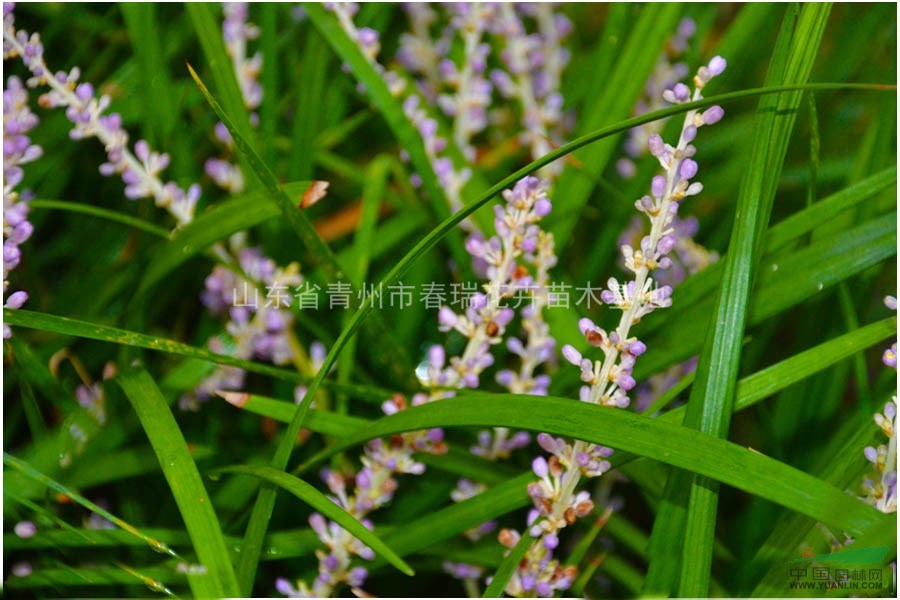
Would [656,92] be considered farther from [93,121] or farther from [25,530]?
[25,530]

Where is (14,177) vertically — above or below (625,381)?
above

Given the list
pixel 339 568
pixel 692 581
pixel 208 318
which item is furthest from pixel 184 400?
pixel 692 581

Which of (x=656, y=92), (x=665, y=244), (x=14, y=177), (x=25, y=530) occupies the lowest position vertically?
(x=25, y=530)

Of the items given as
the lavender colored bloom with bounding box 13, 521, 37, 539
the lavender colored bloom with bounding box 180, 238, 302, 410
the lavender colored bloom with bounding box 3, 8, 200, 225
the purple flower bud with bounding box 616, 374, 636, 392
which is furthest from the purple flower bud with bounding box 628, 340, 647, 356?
the lavender colored bloom with bounding box 13, 521, 37, 539

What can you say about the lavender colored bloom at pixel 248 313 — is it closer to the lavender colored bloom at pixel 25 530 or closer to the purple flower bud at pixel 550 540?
the lavender colored bloom at pixel 25 530

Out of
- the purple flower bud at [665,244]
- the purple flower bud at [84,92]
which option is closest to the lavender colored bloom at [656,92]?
the purple flower bud at [665,244]

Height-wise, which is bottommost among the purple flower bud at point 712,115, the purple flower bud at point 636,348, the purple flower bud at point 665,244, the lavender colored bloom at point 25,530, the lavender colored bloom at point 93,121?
the lavender colored bloom at point 25,530

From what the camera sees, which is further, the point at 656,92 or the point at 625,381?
the point at 656,92

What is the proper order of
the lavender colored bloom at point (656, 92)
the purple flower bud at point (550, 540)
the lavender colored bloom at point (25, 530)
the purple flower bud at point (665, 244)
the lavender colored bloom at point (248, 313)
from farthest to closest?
the lavender colored bloom at point (656, 92) → the lavender colored bloom at point (248, 313) → the lavender colored bloom at point (25, 530) → the purple flower bud at point (550, 540) → the purple flower bud at point (665, 244)

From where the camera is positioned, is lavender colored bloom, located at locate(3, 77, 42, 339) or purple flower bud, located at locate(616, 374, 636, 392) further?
lavender colored bloom, located at locate(3, 77, 42, 339)

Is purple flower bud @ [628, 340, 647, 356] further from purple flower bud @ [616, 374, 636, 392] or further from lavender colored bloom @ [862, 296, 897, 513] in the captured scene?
lavender colored bloom @ [862, 296, 897, 513]

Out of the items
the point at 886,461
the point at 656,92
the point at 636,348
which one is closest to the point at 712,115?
Result: the point at 636,348

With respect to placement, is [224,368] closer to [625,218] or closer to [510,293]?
[510,293]
